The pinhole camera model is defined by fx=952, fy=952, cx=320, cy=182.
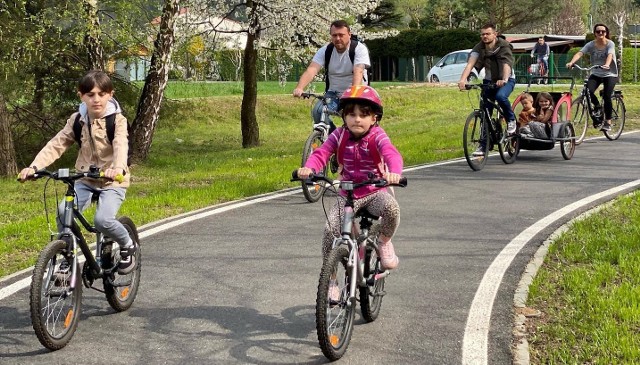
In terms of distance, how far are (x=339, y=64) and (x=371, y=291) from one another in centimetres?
519

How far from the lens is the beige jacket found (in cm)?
612

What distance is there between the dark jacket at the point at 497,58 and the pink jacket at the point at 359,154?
25.7 ft

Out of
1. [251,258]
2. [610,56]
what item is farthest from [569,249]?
[610,56]

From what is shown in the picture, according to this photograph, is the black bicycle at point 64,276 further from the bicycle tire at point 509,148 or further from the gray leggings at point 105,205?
the bicycle tire at point 509,148

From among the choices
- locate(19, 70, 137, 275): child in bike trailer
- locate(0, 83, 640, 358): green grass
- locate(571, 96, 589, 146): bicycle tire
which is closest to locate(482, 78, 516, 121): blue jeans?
locate(0, 83, 640, 358): green grass

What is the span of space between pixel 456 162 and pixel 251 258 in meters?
7.19

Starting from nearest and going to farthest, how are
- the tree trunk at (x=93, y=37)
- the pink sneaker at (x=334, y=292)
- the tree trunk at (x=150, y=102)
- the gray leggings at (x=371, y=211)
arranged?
the pink sneaker at (x=334, y=292)
the gray leggings at (x=371, y=211)
the tree trunk at (x=93, y=37)
the tree trunk at (x=150, y=102)

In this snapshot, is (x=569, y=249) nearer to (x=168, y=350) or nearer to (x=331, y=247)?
(x=331, y=247)

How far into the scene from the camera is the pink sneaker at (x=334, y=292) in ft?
17.3

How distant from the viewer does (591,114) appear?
17.3 meters

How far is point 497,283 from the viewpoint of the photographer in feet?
23.5

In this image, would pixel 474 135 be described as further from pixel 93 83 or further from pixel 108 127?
pixel 93 83

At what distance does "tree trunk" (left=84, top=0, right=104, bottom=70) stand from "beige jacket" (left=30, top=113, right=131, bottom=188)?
8.66 meters

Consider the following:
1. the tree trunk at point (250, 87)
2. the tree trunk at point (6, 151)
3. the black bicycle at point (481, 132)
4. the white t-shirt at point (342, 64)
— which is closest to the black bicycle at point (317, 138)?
the white t-shirt at point (342, 64)
